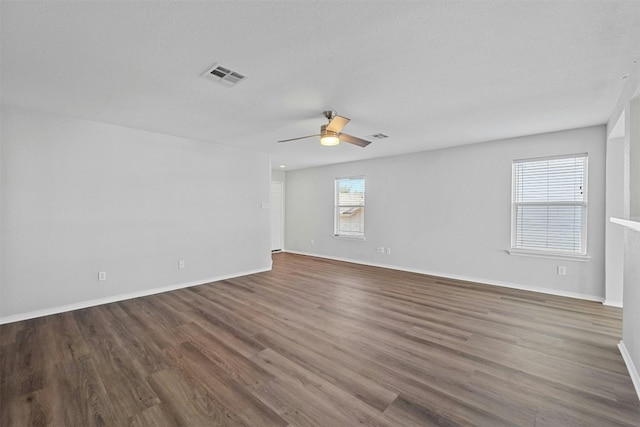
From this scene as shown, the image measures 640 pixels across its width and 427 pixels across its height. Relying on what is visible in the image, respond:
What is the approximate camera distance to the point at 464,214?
202 inches

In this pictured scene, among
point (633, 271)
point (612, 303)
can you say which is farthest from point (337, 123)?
point (612, 303)

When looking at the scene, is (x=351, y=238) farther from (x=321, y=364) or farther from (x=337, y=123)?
(x=321, y=364)

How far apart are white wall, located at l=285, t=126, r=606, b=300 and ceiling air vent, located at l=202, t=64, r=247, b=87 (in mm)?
4221

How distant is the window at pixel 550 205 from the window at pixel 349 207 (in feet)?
10.3

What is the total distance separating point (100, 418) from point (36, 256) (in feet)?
9.00

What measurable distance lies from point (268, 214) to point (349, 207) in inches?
84.5

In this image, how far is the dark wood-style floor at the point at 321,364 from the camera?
1.79 metres

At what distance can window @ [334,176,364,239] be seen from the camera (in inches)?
270

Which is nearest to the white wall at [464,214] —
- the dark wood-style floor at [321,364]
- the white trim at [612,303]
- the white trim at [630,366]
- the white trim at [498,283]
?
the white trim at [498,283]

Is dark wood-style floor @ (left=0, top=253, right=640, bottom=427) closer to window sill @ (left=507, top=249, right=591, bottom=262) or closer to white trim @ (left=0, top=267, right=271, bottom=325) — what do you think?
white trim @ (left=0, top=267, right=271, bottom=325)

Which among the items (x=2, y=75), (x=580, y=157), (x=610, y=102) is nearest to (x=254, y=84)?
(x=2, y=75)

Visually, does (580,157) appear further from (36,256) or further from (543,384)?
(36,256)

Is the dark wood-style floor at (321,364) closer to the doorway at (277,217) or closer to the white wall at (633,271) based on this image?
the white wall at (633,271)

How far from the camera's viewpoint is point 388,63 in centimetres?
225
